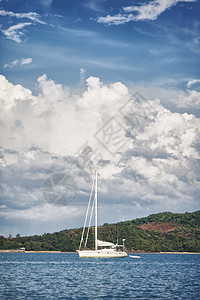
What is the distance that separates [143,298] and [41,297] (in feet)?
38.3

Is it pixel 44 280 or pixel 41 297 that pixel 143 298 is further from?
pixel 44 280

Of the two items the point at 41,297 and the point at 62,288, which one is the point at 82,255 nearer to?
the point at 62,288

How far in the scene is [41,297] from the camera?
162 ft

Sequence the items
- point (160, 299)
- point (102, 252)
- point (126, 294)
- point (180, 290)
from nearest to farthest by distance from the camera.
A: point (160, 299) < point (126, 294) < point (180, 290) < point (102, 252)

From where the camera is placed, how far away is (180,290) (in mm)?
56625

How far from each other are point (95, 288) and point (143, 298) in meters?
10.5

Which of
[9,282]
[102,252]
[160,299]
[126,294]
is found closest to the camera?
[160,299]

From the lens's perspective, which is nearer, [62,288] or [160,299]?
→ [160,299]

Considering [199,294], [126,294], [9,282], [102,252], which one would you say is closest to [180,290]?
[199,294]

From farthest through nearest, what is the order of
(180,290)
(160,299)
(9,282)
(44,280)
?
(44,280) < (9,282) < (180,290) < (160,299)

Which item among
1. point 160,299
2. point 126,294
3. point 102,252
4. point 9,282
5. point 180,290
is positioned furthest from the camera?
point 102,252

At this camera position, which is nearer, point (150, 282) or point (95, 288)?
point (95, 288)

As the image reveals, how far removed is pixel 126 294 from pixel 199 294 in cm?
909

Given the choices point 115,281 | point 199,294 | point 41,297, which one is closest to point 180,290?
point 199,294
